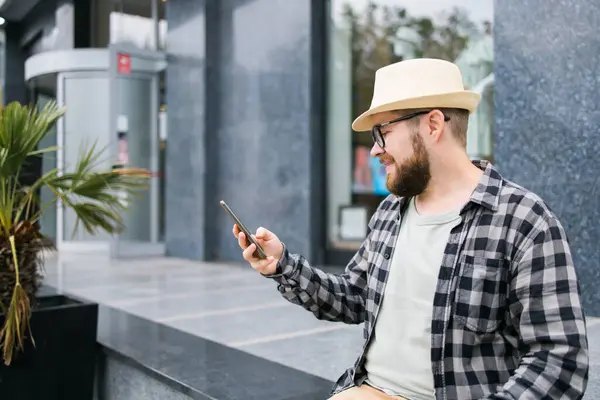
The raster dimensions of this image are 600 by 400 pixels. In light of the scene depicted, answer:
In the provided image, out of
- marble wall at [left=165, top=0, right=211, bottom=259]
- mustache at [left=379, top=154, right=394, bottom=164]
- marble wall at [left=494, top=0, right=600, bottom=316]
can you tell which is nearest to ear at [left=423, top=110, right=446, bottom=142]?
mustache at [left=379, top=154, right=394, bottom=164]

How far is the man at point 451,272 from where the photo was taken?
1.26 meters

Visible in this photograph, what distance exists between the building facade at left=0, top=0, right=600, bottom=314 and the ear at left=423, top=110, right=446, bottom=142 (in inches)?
102

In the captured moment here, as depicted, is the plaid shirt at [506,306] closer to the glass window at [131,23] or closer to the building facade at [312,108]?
the building facade at [312,108]

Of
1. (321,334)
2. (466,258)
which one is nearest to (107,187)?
(321,334)

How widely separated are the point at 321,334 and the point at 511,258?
2.43 metres

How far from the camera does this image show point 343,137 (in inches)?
275

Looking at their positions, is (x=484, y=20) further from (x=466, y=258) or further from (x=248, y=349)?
(x=466, y=258)

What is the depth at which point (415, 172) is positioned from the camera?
4.98ft

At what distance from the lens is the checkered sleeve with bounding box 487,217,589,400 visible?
122 cm

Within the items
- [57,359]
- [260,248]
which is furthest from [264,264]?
[57,359]

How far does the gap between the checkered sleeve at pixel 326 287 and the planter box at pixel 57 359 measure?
159cm

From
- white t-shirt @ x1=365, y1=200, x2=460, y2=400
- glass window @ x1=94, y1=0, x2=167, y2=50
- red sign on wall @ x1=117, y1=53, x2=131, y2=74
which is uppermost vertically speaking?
glass window @ x1=94, y1=0, x2=167, y2=50

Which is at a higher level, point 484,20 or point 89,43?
point 89,43

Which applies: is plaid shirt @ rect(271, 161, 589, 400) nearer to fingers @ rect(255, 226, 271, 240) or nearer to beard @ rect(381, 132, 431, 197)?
beard @ rect(381, 132, 431, 197)
